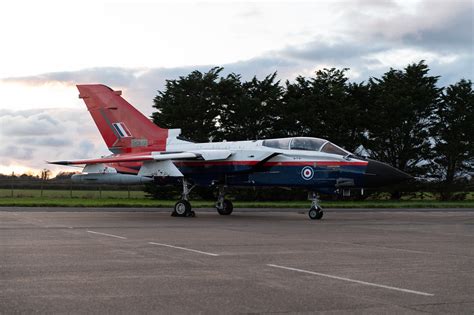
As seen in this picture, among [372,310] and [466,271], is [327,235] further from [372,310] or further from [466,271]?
[372,310]

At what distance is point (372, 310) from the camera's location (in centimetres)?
588

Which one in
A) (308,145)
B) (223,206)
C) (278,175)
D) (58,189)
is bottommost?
(223,206)

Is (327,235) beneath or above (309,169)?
beneath

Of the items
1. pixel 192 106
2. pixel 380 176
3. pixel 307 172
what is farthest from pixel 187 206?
pixel 192 106

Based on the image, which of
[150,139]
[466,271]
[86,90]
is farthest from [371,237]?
[86,90]

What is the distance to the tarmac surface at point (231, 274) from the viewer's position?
6094 mm

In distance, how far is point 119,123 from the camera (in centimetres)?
2731

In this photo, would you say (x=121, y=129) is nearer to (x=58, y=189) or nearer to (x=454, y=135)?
(x=454, y=135)

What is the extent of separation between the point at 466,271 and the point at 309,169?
13841mm

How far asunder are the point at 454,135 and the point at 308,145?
37454mm

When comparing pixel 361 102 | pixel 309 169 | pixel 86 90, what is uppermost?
pixel 361 102

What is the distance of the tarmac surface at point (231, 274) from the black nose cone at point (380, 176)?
739 cm

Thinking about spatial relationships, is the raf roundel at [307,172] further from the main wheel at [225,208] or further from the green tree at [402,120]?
the green tree at [402,120]

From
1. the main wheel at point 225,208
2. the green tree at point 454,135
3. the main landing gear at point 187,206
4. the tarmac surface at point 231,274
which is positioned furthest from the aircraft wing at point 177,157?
the green tree at point 454,135
